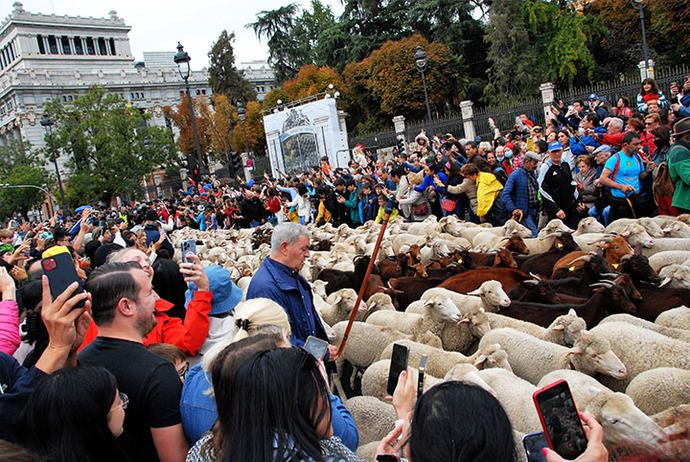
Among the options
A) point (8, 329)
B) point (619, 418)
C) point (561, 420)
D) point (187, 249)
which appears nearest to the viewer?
point (561, 420)

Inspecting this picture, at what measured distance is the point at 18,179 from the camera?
5275cm

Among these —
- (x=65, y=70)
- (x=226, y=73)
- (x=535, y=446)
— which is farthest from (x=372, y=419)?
(x=65, y=70)

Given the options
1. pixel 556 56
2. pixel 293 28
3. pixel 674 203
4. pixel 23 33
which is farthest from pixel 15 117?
pixel 674 203

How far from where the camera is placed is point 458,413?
5.27 ft

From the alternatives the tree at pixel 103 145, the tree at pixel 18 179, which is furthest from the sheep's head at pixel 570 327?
the tree at pixel 18 179

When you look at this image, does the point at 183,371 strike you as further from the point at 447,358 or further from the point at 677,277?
the point at 677,277

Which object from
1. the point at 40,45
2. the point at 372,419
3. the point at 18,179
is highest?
the point at 40,45

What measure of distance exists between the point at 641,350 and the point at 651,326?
56 cm

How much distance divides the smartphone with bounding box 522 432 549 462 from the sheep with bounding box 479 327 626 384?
8.16ft

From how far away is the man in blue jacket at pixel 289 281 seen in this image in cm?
375

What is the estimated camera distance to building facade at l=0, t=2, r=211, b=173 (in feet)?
221

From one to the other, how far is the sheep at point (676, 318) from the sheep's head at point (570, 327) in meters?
0.75

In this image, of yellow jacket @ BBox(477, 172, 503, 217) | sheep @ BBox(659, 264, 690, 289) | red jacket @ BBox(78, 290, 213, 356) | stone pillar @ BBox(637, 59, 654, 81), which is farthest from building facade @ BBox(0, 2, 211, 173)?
sheep @ BBox(659, 264, 690, 289)

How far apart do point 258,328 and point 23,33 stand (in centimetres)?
9638
